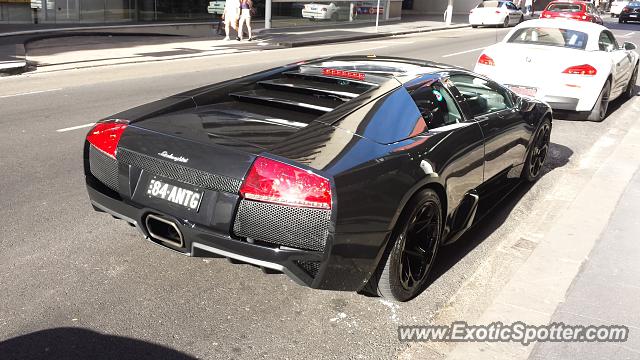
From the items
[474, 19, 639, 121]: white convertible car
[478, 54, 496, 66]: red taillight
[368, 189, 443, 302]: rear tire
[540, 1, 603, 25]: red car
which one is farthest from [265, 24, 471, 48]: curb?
[368, 189, 443, 302]: rear tire

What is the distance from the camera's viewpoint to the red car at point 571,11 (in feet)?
87.3

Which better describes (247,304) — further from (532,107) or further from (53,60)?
(53,60)

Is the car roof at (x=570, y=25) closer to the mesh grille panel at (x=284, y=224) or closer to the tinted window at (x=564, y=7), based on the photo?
the mesh grille panel at (x=284, y=224)

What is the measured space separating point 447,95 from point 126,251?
2.60m

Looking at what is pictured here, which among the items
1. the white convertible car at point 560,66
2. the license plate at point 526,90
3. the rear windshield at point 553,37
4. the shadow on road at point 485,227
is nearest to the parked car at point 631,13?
the white convertible car at point 560,66

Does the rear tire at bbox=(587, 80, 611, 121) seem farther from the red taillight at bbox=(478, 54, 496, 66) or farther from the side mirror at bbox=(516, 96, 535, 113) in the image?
the side mirror at bbox=(516, 96, 535, 113)

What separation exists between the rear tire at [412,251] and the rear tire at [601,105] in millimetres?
6498

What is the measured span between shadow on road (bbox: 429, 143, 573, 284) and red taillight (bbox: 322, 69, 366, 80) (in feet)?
4.88

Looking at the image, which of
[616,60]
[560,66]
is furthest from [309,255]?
[616,60]

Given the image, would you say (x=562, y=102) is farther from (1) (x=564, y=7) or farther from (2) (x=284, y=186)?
(1) (x=564, y=7)

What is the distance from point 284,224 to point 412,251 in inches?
40.0

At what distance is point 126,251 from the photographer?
13.9 ft

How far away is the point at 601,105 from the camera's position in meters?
9.38

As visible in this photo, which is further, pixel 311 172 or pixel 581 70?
pixel 581 70
